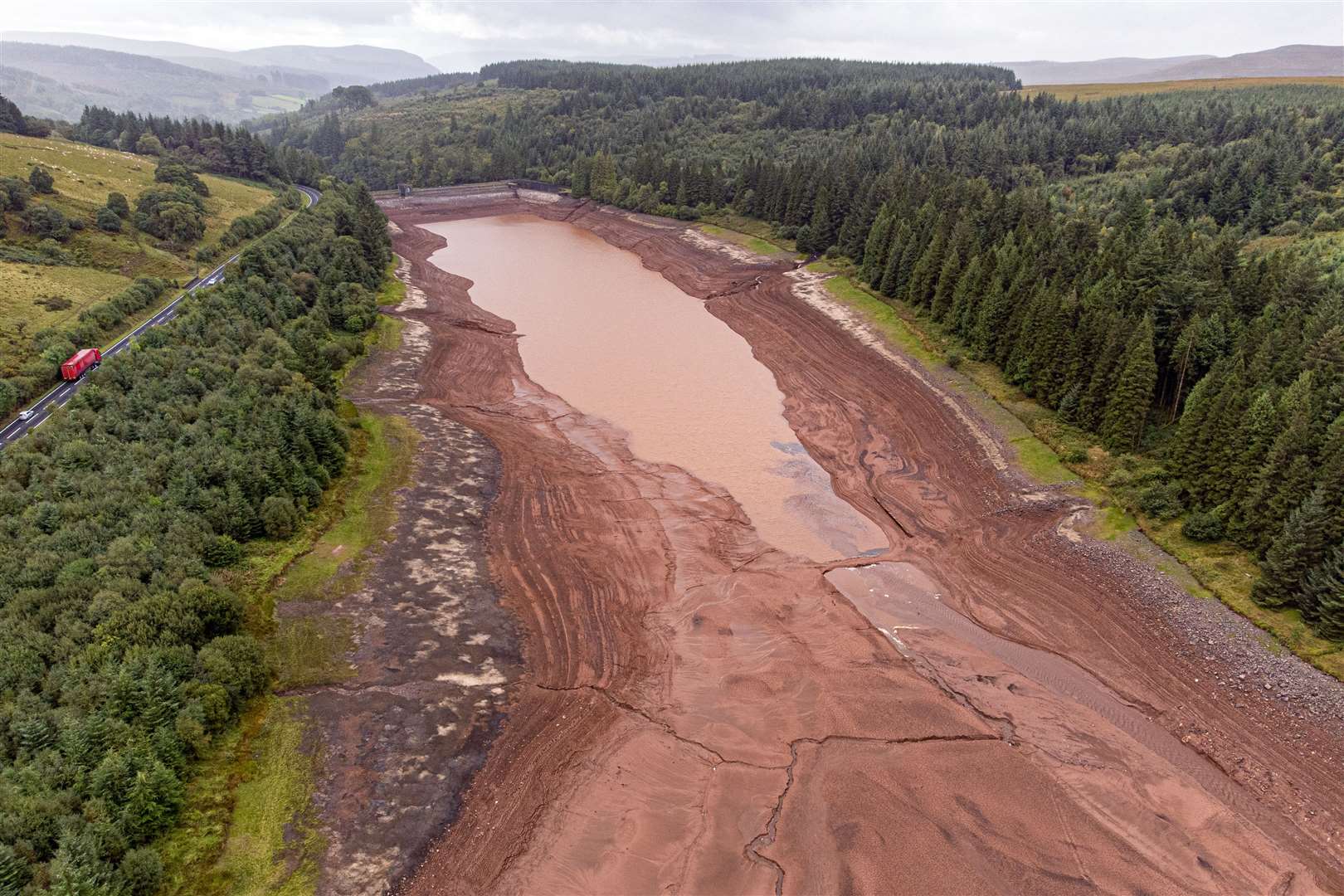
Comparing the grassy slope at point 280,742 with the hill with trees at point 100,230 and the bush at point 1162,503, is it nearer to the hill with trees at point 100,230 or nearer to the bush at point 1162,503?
the hill with trees at point 100,230

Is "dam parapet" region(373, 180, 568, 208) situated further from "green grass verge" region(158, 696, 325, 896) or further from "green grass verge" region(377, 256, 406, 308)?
"green grass verge" region(158, 696, 325, 896)

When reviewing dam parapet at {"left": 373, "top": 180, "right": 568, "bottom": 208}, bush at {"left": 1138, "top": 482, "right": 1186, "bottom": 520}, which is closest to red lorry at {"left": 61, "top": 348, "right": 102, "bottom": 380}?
bush at {"left": 1138, "top": 482, "right": 1186, "bottom": 520}

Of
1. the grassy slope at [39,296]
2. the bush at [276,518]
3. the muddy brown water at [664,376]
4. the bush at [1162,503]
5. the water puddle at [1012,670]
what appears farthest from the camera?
the grassy slope at [39,296]

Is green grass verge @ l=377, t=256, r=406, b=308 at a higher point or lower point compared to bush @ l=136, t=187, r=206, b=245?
lower

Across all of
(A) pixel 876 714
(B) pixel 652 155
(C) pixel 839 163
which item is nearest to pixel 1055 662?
(A) pixel 876 714

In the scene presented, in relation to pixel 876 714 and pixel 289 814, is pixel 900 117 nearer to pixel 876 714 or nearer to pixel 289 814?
pixel 876 714

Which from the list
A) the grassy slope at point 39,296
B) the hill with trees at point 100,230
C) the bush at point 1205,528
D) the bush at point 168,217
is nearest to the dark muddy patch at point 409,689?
the hill with trees at point 100,230
